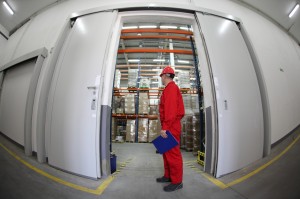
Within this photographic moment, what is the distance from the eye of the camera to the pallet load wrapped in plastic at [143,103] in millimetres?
6918

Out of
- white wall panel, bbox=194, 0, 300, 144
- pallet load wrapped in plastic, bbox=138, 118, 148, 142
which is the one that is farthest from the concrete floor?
pallet load wrapped in plastic, bbox=138, 118, 148, 142

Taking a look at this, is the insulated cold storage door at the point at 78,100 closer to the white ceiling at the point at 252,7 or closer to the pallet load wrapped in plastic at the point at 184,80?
the white ceiling at the point at 252,7

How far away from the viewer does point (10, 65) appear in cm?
309

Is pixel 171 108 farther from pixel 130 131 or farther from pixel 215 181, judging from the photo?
pixel 130 131

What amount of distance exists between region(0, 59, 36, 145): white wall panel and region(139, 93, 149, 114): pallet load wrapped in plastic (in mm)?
4722

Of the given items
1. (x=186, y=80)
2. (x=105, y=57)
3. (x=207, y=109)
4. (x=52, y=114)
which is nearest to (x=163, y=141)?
(x=207, y=109)

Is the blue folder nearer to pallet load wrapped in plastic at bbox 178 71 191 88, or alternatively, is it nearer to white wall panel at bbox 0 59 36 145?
white wall panel at bbox 0 59 36 145

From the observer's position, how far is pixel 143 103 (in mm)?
6980

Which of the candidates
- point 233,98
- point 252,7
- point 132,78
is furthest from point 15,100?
point 252,7

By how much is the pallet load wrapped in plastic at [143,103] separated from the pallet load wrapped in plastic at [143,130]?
0.44 m

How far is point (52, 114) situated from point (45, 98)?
39 cm

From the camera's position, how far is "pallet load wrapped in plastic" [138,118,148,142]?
21.8 feet

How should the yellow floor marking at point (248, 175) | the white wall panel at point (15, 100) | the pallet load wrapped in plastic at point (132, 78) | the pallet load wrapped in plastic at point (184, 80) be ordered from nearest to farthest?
the yellow floor marking at point (248, 175) → the white wall panel at point (15, 100) → the pallet load wrapped in plastic at point (184, 80) → the pallet load wrapped in plastic at point (132, 78)

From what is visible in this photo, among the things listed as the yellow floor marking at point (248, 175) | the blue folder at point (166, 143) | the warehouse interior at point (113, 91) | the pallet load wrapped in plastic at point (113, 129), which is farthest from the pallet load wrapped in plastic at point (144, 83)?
the yellow floor marking at point (248, 175)
